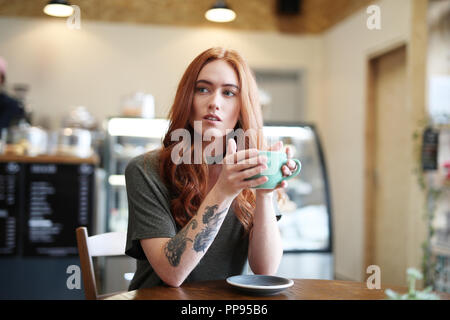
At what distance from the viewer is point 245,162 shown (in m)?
0.98

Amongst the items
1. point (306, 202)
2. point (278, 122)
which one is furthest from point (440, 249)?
point (278, 122)

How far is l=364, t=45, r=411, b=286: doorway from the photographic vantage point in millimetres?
4236

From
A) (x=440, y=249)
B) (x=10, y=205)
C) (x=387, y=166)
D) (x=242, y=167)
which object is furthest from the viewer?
(x=387, y=166)

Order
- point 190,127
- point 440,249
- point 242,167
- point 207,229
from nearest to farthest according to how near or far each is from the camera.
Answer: point 242,167 → point 207,229 → point 190,127 → point 440,249

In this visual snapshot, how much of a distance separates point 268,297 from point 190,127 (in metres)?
0.56

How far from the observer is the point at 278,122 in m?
3.34

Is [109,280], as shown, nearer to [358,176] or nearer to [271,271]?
[271,271]

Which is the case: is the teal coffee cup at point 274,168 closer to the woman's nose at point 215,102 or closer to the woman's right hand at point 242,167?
the woman's right hand at point 242,167

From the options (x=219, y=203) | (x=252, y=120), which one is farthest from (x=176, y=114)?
(x=219, y=203)

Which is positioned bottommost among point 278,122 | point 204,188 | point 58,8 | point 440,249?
point 440,249

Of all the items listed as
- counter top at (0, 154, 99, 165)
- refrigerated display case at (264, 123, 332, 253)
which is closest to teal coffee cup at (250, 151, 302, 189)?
refrigerated display case at (264, 123, 332, 253)

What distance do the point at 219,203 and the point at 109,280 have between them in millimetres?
2231

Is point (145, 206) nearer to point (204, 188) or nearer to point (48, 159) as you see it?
point (204, 188)

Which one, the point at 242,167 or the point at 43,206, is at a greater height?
the point at 242,167
